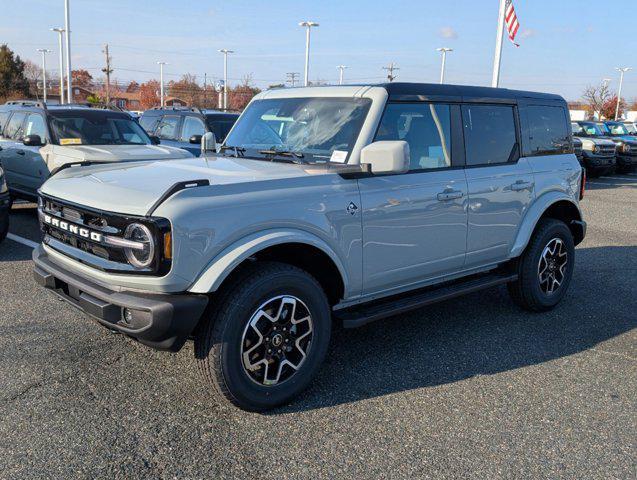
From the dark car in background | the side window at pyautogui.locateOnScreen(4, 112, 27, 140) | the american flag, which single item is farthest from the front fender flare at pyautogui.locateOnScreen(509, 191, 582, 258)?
the american flag

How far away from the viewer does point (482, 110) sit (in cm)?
493

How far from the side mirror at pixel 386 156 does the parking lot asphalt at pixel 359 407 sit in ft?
4.73

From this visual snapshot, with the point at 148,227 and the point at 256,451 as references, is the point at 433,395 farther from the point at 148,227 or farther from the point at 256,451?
the point at 148,227

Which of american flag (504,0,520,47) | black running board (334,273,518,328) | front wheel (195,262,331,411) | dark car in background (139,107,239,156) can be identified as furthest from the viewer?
A: american flag (504,0,520,47)

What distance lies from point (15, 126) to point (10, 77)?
53.8 metres

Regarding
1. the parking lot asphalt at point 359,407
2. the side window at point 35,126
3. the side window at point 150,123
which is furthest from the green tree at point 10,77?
the parking lot asphalt at point 359,407

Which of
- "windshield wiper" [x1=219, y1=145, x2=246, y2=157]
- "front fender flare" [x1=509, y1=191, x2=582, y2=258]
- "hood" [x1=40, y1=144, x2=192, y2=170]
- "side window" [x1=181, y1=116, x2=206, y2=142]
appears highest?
"side window" [x1=181, y1=116, x2=206, y2=142]

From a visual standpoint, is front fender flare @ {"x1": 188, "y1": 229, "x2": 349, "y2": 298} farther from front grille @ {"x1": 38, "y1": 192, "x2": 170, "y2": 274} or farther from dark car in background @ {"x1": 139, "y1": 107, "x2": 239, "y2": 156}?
dark car in background @ {"x1": 139, "y1": 107, "x2": 239, "y2": 156}

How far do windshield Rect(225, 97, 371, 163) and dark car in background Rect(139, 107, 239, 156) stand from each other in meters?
6.14

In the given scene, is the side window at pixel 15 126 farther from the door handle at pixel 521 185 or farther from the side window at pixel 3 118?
the door handle at pixel 521 185

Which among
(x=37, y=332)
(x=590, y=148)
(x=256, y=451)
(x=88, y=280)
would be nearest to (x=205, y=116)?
(x=37, y=332)

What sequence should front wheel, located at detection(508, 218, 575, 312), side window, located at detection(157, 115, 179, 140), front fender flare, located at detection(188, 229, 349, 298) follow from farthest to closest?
side window, located at detection(157, 115, 179, 140)
front wheel, located at detection(508, 218, 575, 312)
front fender flare, located at detection(188, 229, 349, 298)

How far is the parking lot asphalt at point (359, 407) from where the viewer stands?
3.04m

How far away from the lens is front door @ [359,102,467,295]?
13.1 ft
